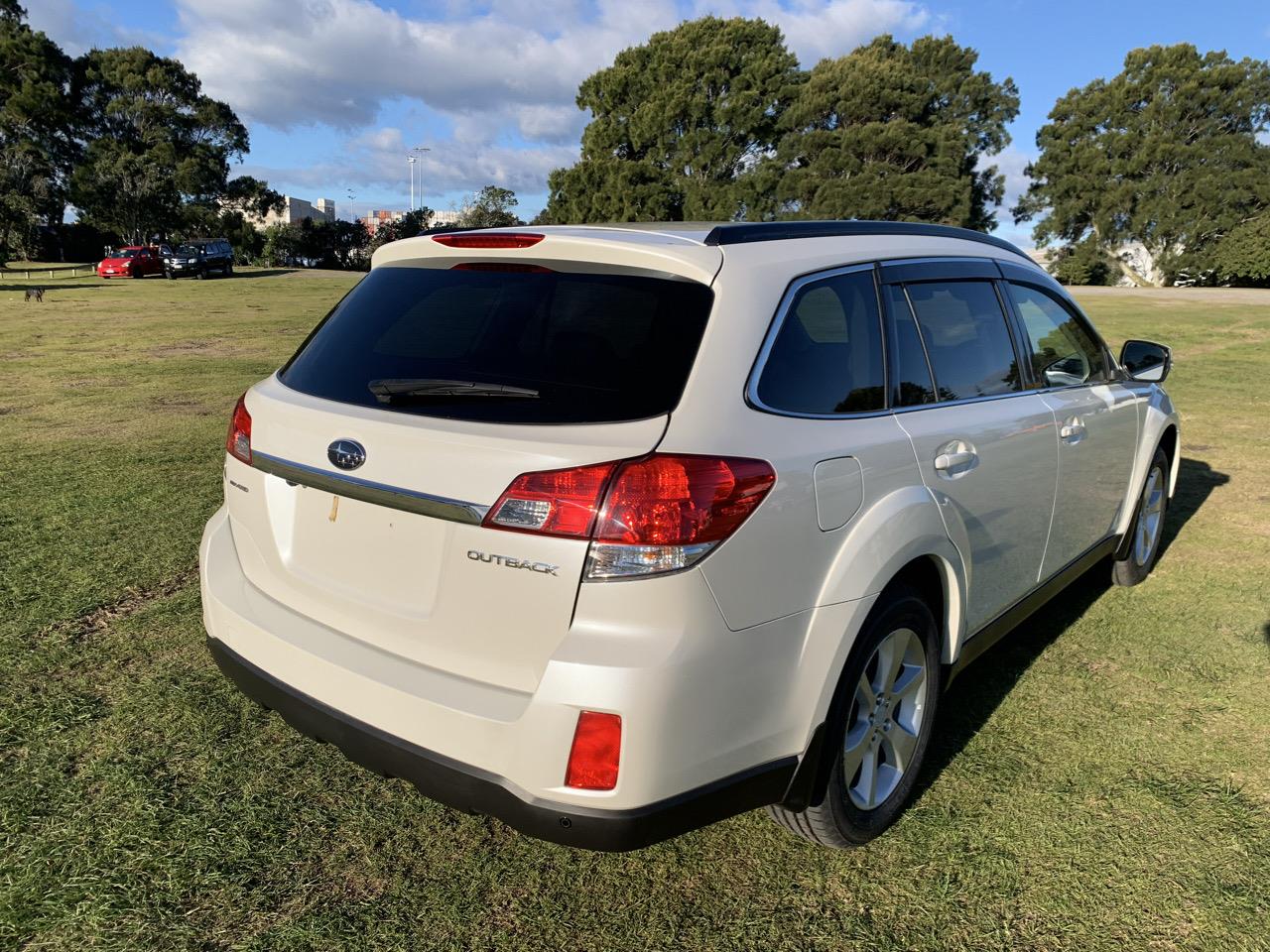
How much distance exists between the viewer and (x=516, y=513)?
6.57ft

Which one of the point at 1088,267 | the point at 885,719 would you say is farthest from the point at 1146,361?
the point at 1088,267

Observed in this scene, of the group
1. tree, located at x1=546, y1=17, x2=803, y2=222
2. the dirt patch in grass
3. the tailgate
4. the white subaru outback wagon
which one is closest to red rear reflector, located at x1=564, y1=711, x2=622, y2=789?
the white subaru outback wagon

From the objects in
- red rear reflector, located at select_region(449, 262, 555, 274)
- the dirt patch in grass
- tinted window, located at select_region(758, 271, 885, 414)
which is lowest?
the dirt patch in grass

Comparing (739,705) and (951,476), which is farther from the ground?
(951,476)

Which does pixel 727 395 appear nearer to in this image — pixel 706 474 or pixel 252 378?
pixel 706 474

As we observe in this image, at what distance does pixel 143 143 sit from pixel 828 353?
67.6 m

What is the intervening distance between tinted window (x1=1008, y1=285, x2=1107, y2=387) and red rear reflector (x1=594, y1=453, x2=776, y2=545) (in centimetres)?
210

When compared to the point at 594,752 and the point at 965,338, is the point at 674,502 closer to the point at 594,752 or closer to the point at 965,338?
the point at 594,752

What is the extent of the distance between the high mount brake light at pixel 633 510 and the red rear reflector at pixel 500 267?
72cm

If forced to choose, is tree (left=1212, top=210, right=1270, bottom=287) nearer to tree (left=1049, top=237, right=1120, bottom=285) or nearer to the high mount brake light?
tree (left=1049, top=237, right=1120, bottom=285)

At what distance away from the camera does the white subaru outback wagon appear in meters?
1.96

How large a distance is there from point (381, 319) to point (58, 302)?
27.9m

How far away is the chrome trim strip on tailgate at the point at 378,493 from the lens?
6.75ft

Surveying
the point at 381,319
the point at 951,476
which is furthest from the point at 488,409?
the point at 951,476
